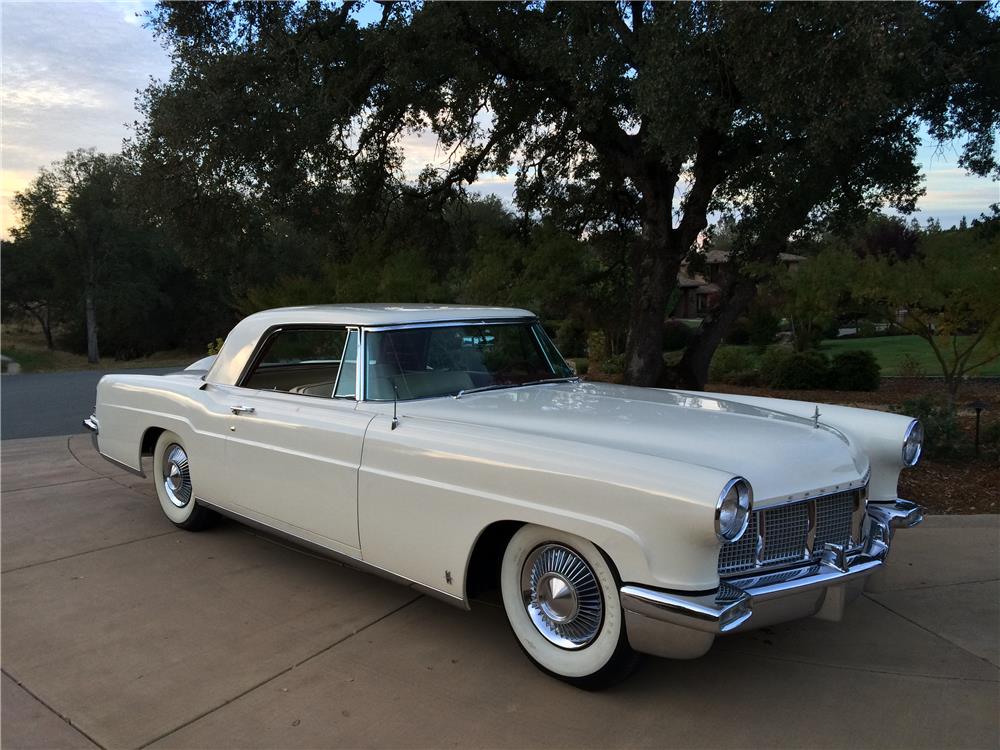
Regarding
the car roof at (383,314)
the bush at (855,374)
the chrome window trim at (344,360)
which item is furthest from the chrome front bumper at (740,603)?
the bush at (855,374)

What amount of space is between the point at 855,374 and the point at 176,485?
13910 millimetres

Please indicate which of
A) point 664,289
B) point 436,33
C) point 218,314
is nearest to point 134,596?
point 436,33

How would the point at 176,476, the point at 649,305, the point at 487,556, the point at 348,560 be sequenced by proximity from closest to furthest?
the point at 487,556 < the point at 348,560 < the point at 176,476 < the point at 649,305

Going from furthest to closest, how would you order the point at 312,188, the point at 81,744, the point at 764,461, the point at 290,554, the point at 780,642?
the point at 312,188 < the point at 290,554 < the point at 780,642 < the point at 764,461 < the point at 81,744

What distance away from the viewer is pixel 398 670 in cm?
329

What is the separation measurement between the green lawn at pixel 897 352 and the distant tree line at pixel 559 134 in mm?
4256

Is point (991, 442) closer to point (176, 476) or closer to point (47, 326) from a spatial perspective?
point (176, 476)

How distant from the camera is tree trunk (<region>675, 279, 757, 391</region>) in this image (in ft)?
37.1

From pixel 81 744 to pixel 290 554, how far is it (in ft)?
6.79

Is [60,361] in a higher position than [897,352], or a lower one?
lower

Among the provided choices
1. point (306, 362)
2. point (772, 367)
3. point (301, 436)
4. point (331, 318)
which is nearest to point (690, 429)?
point (301, 436)

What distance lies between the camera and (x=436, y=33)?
28.8 ft

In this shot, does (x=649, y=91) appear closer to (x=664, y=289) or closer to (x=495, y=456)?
(x=664, y=289)

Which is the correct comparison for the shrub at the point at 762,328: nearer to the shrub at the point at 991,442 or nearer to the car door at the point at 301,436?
the shrub at the point at 991,442
